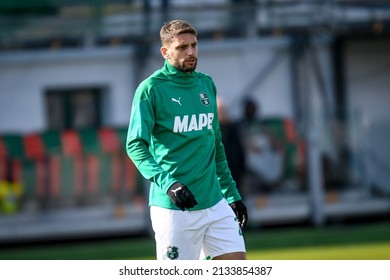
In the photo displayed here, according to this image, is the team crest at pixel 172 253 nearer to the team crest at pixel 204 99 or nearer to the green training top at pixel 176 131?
the green training top at pixel 176 131

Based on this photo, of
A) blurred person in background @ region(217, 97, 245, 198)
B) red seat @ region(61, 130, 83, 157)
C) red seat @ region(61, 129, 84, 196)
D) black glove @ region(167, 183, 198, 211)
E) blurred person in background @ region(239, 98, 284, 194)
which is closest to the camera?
black glove @ region(167, 183, 198, 211)

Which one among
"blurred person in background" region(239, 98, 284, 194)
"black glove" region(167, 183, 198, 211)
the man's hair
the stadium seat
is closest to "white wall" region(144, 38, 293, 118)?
"blurred person in background" region(239, 98, 284, 194)

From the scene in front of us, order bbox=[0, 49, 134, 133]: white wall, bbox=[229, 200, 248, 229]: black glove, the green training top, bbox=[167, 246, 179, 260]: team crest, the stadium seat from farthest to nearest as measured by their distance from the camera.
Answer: bbox=[0, 49, 134, 133]: white wall → the stadium seat → bbox=[229, 200, 248, 229]: black glove → bbox=[167, 246, 179, 260]: team crest → the green training top

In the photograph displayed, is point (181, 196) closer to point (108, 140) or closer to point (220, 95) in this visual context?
point (108, 140)

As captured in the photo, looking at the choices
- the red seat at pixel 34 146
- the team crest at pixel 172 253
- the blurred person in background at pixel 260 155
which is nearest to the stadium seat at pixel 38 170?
the red seat at pixel 34 146

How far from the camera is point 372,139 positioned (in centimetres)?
2303

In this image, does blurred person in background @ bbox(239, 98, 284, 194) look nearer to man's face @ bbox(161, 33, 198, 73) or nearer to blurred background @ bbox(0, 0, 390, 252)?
blurred background @ bbox(0, 0, 390, 252)

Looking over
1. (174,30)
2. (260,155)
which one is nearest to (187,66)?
(174,30)

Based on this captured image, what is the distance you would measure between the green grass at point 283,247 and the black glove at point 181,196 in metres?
6.83

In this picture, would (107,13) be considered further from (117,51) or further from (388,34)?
(388,34)

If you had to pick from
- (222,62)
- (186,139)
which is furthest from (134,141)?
(222,62)

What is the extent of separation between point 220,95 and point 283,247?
5.97 m

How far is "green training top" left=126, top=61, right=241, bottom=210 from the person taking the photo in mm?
7719

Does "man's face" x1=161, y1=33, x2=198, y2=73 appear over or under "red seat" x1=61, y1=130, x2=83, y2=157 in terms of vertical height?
over
